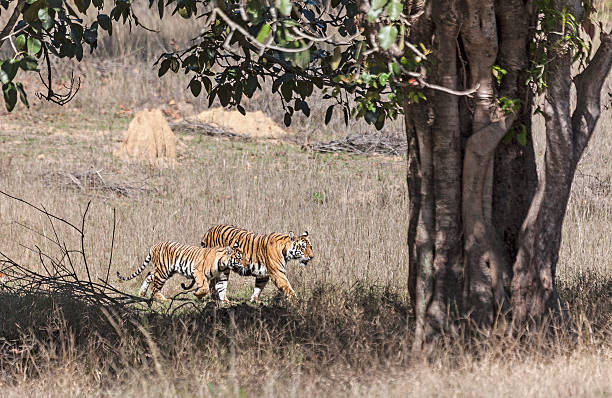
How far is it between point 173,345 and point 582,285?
3.91 metres

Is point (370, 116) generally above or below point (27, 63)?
below

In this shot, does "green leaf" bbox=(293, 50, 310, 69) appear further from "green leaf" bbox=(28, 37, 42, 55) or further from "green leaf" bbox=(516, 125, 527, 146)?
"green leaf" bbox=(516, 125, 527, 146)

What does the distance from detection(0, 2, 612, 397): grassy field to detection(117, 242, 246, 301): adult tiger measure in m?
0.38

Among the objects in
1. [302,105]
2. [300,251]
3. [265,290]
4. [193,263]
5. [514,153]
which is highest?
[302,105]

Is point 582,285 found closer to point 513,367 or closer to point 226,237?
point 513,367

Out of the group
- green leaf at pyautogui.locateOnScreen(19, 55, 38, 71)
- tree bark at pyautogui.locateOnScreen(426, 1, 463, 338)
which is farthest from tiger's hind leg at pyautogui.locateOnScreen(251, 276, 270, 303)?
green leaf at pyautogui.locateOnScreen(19, 55, 38, 71)

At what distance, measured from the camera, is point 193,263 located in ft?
26.3

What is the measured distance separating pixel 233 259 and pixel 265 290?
119 cm

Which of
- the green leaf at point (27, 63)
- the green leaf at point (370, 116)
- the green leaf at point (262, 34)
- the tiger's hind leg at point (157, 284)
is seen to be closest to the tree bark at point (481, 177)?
the green leaf at point (370, 116)

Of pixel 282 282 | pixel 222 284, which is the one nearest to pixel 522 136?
pixel 282 282

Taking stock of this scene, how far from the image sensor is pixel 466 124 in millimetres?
5309

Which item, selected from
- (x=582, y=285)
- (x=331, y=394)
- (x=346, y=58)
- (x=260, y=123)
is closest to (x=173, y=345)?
(x=331, y=394)

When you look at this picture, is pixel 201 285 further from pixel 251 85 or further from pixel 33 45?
pixel 33 45

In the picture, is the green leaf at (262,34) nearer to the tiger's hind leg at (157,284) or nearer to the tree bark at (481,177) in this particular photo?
the tree bark at (481,177)
